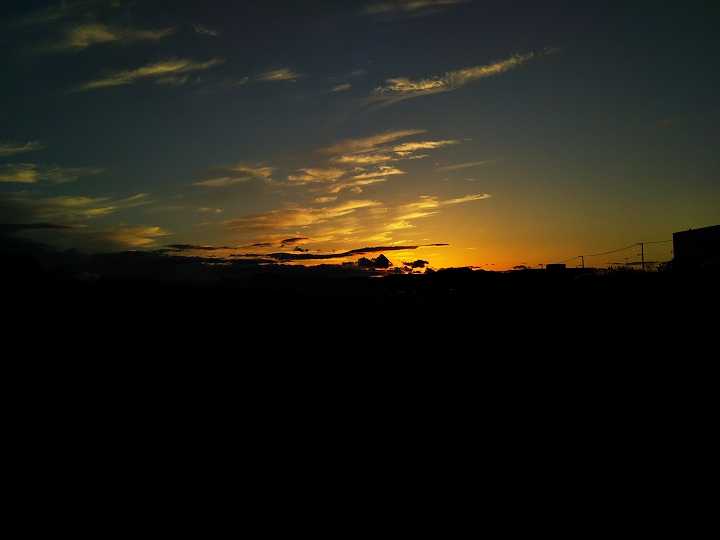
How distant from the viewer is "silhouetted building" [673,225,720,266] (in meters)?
54.6

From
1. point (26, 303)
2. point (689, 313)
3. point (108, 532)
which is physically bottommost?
point (108, 532)

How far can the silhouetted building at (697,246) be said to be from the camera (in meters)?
54.6

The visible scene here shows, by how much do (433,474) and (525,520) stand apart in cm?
232

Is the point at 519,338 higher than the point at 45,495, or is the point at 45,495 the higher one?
the point at 519,338

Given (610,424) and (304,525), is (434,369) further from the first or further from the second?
(304,525)

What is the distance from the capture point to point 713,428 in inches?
475

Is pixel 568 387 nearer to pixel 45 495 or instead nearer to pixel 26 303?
pixel 45 495

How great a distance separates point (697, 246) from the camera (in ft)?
187

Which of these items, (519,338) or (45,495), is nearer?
(45,495)

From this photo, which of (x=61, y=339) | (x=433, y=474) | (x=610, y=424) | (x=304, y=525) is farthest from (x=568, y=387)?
(x=61, y=339)

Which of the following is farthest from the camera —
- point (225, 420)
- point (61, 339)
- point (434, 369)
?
point (61, 339)

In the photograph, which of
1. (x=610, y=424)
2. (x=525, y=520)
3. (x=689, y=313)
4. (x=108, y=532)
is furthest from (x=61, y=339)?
(x=689, y=313)

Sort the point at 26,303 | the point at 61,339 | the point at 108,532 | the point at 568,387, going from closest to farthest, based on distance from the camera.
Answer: the point at 108,532 → the point at 568,387 → the point at 61,339 → the point at 26,303

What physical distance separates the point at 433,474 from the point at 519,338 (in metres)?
16.1
